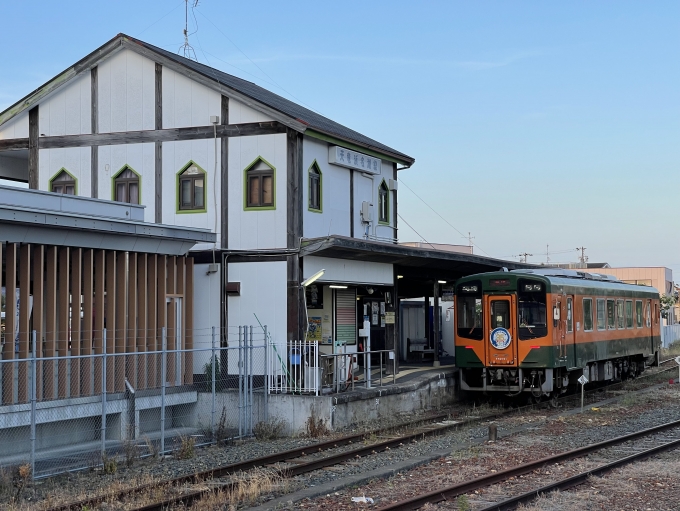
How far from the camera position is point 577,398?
22391 millimetres

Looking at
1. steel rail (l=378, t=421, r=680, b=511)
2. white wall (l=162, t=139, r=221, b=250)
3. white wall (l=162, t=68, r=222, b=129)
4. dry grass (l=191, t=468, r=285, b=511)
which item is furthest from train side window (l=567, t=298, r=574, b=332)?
dry grass (l=191, t=468, r=285, b=511)

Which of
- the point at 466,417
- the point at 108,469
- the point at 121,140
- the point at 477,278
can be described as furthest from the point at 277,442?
the point at 121,140

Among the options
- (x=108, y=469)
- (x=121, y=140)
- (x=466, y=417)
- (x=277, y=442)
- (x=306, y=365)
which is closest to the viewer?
(x=108, y=469)

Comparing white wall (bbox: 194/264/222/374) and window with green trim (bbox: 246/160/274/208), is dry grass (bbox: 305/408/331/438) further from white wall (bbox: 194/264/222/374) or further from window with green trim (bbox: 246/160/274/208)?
window with green trim (bbox: 246/160/274/208)

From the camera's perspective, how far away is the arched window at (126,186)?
2062 centimetres

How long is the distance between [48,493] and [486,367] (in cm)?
1140

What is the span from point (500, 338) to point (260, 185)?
6469mm

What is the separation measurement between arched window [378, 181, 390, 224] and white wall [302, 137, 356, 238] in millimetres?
2024

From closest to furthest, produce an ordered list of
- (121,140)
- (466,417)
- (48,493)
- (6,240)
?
(48,493) → (6,240) → (466,417) → (121,140)

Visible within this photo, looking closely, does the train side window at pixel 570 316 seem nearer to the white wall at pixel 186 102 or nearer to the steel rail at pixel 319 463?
the steel rail at pixel 319 463

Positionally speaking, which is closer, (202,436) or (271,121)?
(202,436)

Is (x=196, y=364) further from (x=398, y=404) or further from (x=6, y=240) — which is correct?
(x=6, y=240)

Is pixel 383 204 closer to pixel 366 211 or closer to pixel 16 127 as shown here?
pixel 366 211

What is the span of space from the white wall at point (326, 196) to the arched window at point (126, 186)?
4.30 metres
